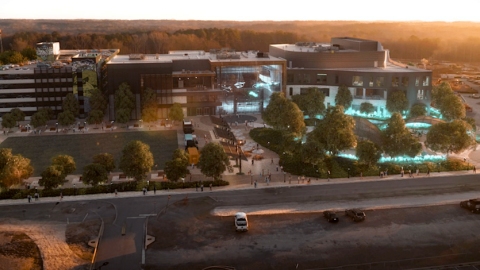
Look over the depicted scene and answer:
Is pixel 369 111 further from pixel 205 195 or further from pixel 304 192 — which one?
pixel 205 195

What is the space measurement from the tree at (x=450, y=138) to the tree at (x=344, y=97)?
32862mm

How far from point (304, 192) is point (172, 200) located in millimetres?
18191

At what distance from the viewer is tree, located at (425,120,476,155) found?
74.8 meters

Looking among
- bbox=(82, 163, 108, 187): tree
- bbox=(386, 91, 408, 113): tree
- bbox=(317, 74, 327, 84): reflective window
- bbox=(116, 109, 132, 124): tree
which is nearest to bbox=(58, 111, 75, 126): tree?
bbox=(116, 109, 132, 124): tree

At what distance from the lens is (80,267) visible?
145 feet

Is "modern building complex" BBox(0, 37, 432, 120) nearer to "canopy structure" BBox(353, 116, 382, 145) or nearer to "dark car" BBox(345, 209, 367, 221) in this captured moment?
"canopy structure" BBox(353, 116, 382, 145)

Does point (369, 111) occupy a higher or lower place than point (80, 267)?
higher

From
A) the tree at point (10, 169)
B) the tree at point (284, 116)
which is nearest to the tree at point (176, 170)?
the tree at point (10, 169)

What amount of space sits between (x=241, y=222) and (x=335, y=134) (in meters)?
29.3

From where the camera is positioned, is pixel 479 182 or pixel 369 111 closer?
pixel 479 182

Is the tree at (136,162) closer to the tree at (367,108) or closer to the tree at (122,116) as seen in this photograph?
the tree at (122,116)

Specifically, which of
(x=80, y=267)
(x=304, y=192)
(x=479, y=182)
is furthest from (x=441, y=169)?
(x=80, y=267)

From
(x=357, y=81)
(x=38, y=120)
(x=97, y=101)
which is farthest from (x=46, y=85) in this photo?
(x=357, y=81)

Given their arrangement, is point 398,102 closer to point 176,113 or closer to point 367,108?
point 367,108
